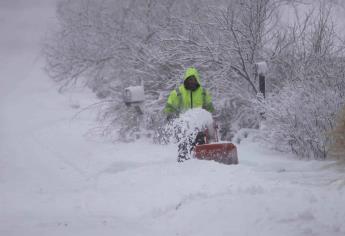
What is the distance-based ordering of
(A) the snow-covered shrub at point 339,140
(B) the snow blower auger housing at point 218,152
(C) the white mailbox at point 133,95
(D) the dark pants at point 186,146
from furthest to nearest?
1. (C) the white mailbox at point 133,95
2. (D) the dark pants at point 186,146
3. (B) the snow blower auger housing at point 218,152
4. (A) the snow-covered shrub at point 339,140

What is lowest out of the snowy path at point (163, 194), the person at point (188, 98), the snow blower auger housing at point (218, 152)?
the snowy path at point (163, 194)

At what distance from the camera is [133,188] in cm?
685

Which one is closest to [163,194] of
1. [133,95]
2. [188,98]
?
[188,98]

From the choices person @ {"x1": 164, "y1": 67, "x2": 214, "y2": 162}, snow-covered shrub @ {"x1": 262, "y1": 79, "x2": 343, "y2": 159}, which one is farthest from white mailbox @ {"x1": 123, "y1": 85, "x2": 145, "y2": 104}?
snow-covered shrub @ {"x1": 262, "y1": 79, "x2": 343, "y2": 159}

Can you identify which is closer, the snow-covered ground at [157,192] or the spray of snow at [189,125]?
the snow-covered ground at [157,192]

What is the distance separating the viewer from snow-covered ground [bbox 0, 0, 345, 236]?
15.8 feet

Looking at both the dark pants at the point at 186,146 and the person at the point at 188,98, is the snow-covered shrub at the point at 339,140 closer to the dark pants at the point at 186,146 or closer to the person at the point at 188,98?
the dark pants at the point at 186,146

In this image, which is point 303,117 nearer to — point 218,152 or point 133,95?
point 218,152

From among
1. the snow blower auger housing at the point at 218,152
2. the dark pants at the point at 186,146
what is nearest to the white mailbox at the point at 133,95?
the dark pants at the point at 186,146

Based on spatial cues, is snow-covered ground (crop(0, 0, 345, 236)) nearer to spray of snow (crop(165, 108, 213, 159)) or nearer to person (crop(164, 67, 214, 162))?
spray of snow (crop(165, 108, 213, 159))

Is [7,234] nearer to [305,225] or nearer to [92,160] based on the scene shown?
[305,225]

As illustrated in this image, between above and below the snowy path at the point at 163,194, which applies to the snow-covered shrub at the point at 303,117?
above

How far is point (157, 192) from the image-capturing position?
635cm

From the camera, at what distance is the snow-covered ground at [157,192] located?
→ 189 inches
